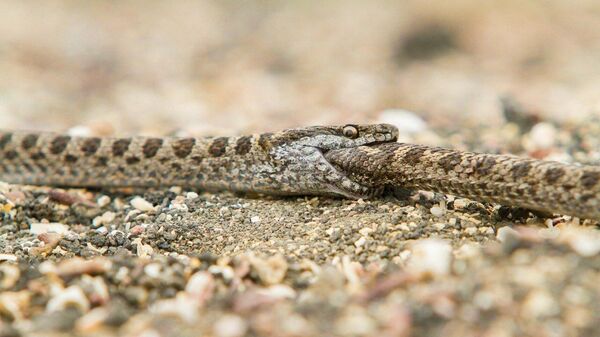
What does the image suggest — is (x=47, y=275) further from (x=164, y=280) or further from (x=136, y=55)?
(x=136, y=55)

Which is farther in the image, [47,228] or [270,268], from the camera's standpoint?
[47,228]

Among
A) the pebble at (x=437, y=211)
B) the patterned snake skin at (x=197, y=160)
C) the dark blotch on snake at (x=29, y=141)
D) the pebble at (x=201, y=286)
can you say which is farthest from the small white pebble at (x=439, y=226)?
the dark blotch on snake at (x=29, y=141)

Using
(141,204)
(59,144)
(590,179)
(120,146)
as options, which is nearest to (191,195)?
(141,204)

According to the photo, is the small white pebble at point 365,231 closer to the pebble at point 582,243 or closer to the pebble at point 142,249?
the pebble at point 582,243

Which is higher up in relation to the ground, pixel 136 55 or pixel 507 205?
pixel 136 55

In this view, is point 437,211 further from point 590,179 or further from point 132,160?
point 132,160

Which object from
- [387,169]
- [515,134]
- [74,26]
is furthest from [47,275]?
[74,26]
